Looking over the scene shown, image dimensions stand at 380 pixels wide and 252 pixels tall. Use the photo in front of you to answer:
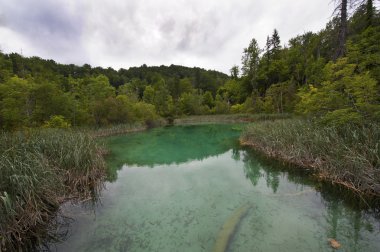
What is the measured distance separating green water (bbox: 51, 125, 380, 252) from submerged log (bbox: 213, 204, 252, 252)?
0.20 feet

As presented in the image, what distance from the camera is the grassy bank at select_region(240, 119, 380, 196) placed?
188 inches

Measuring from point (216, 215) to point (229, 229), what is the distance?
55 cm

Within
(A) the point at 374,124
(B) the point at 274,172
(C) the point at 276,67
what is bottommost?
(B) the point at 274,172

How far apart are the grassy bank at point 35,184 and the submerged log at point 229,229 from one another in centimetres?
293

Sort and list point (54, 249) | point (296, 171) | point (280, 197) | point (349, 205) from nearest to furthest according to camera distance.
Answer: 1. point (54, 249)
2. point (349, 205)
3. point (280, 197)
4. point (296, 171)

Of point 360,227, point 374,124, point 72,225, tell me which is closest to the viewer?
point 360,227

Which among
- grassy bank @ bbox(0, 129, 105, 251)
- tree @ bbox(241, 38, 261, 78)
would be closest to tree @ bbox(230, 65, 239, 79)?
tree @ bbox(241, 38, 261, 78)

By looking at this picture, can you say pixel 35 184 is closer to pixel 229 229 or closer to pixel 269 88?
pixel 229 229

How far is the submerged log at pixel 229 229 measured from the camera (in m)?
3.23

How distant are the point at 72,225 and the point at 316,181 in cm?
606

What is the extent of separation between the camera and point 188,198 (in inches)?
203

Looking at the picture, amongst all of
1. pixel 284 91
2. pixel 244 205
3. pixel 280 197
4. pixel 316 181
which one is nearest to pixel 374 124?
pixel 316 181

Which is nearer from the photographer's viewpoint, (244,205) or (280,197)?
(244,205)

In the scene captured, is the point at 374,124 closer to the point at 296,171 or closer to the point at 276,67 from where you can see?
the point at 296,171
